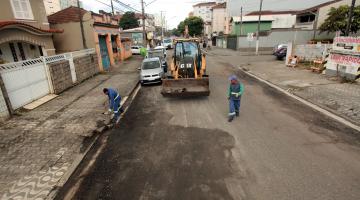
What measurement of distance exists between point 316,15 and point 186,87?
36.1m

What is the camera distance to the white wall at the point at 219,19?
77.1m

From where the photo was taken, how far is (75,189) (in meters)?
4.98

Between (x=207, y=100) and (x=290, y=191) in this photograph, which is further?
(x=207, y=100)

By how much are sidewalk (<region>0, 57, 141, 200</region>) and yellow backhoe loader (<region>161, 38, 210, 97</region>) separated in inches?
136

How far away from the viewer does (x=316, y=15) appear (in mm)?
35938

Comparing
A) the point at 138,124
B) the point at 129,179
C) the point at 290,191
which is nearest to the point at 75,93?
the point at 138,124

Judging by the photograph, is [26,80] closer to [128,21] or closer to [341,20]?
[341,20]

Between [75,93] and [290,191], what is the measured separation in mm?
12432

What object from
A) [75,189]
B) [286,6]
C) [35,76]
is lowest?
[75,189]

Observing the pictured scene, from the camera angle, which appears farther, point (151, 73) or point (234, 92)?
point (151, 73)

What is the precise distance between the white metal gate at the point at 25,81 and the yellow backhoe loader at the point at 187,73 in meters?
6.52

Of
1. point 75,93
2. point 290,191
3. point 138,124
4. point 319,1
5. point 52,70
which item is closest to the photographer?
point 290,191

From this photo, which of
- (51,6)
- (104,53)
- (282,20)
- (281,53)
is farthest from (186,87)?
(51,6)

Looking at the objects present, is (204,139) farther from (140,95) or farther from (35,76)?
(35,76)
